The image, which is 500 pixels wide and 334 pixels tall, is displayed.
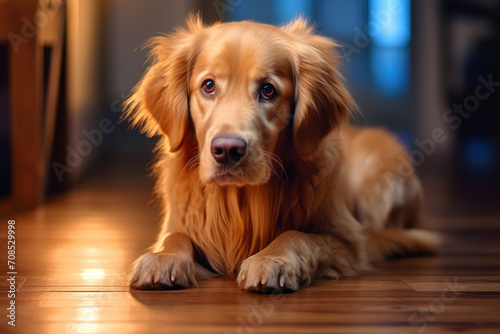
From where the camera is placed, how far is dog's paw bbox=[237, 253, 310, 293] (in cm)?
169

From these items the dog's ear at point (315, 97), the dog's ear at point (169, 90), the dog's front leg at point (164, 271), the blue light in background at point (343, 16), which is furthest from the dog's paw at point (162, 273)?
the blue light in background at point (343, 16)

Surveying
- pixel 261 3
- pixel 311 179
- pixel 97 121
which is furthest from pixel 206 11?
pixel 311 179

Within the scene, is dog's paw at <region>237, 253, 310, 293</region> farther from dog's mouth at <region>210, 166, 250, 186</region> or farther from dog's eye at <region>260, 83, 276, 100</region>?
dog's eye at <region>260, 83, 276, 100</region>

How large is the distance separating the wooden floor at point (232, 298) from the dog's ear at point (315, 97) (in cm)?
51

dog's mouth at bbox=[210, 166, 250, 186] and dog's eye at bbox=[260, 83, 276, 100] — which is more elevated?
dog's eye at bbox=[260, 83, 276, 100]

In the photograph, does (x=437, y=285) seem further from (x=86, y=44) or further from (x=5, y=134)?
(x=86, y=44)

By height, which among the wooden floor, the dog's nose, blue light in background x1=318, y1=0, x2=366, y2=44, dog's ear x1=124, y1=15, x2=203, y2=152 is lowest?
the wooden floor

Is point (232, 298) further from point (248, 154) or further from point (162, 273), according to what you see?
point (248, 154)

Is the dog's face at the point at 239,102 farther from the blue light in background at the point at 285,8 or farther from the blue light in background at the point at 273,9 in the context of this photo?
the blue light in background at the point at 285,8

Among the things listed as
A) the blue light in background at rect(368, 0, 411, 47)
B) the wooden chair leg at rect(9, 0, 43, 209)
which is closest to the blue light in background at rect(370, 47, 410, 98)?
the blue light in background at rect(368, 0, 411, 47)

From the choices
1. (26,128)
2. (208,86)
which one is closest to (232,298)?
(208,86)

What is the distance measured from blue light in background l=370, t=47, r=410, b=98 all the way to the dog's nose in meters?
9.59

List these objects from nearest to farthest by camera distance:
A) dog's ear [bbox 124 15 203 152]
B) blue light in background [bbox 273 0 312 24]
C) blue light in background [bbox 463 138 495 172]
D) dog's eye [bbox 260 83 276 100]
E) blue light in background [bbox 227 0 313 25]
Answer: dog's eye [bbox 260 83 276 100] → dog's ear [bbox 124 15 203 152] → blue light in background [bbox 463 138 495 172] → blue light in background [bbox 227 0 313 25] → blue light in background [bbox 273 0 312 24]

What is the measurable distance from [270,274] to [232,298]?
0.43 feet
